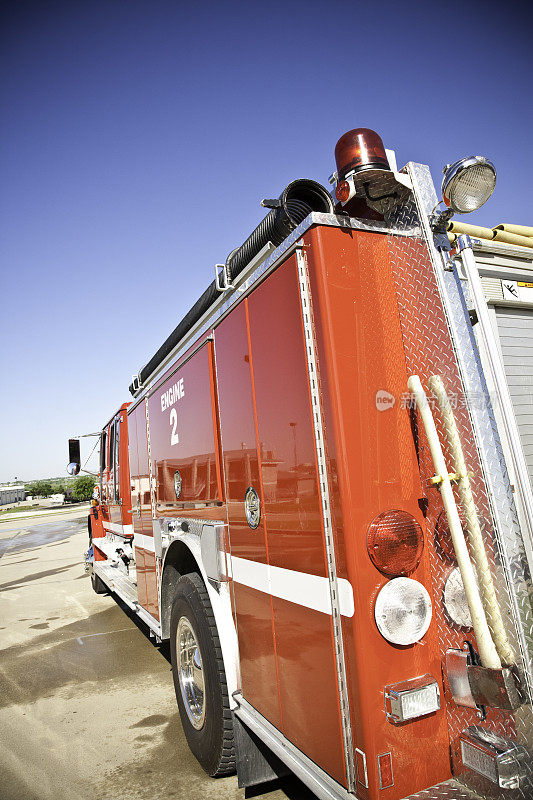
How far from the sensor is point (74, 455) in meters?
8.77

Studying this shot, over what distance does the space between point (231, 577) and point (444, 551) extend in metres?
1.21

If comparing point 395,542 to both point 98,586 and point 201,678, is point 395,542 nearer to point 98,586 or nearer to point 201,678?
point 201,678

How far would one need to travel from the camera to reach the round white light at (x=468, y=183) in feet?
5.68

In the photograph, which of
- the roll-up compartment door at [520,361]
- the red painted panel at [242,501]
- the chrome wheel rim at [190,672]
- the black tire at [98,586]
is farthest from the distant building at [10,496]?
the roll-up compartment door at [520,361]

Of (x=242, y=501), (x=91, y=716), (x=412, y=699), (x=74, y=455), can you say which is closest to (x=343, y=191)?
(x=242, y=501)

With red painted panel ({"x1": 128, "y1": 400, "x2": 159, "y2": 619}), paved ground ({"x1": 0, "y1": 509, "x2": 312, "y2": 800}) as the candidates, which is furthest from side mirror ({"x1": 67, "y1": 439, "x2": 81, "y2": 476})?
red painted panel ({"x1": 128, "y1": 400, "x2": 159, "y2": 619})

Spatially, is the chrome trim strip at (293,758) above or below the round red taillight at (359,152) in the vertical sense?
below

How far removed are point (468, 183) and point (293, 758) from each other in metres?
2.21

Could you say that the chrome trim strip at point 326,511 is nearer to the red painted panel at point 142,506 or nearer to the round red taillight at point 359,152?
the round red taillight at point 359,152

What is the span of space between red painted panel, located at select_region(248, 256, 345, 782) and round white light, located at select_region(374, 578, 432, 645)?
19 cm

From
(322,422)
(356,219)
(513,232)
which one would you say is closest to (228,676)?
(322,422)

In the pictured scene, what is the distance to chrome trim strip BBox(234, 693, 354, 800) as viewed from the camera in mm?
1676

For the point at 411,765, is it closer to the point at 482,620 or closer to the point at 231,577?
the point at 482,620

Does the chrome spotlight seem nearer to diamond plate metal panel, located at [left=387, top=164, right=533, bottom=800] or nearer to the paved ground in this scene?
diamond plate metal panel, located at [left=387, top=164, right=533, bottom=800]
